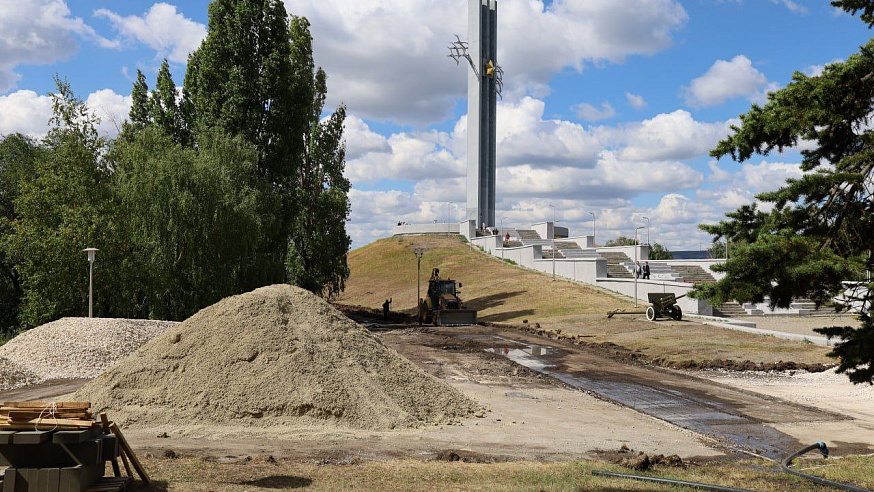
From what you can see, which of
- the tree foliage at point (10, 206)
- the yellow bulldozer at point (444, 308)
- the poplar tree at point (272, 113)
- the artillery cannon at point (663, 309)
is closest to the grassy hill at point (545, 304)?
the artillery cannon at point (663, 309)

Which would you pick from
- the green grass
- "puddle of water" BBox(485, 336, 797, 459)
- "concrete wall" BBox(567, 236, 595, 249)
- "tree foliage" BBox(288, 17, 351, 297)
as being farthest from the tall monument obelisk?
the green grass

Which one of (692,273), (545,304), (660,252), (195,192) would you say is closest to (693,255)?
(660,252)

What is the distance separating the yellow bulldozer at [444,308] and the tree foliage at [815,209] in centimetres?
2967

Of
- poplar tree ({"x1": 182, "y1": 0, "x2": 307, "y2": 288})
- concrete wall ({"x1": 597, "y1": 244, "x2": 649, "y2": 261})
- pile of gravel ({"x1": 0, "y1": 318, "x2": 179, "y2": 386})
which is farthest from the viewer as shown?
concrete wall ({"x1": 597, "y1": 244, "x2": 649, "y2": 261})

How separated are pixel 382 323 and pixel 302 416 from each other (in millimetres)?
28765

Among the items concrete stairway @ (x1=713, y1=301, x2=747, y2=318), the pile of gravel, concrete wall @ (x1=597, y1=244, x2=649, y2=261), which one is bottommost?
the pile of gravel

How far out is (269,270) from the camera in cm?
3269

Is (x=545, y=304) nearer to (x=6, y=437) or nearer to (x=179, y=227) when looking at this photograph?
(x=179, y=227)

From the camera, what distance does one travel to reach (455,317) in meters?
38.0

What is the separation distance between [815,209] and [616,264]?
49.4 meters

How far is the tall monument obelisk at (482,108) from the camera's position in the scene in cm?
8119

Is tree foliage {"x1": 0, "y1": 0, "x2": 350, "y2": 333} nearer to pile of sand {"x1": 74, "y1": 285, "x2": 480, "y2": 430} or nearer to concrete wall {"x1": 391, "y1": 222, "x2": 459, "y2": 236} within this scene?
pile of sand {"x1": 74, "y1": 285, "x2": 480, "y2": 430}

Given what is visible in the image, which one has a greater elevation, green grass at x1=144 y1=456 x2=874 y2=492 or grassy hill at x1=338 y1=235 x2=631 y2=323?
grassy hill at x1=338 y1=235 x2=631 y2=323

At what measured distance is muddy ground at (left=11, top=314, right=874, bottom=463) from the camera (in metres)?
11.2
